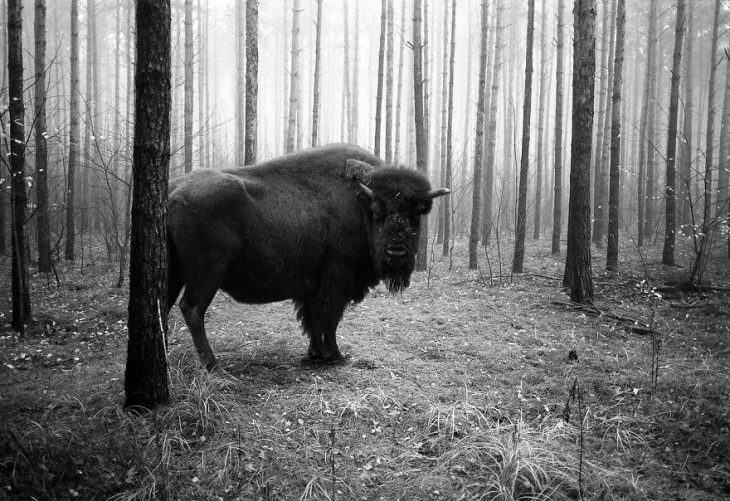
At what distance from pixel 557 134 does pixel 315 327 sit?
39.5 ft

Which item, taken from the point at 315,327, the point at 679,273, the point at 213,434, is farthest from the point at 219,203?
the point at 679,273

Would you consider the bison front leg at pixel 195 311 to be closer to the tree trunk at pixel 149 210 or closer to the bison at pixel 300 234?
the bison at pixel 300 234

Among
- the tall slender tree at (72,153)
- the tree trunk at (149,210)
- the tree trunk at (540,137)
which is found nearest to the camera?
the tree trunk at (149,210)

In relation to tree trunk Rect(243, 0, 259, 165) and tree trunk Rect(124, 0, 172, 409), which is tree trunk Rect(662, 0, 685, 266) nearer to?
tree trunk Rect(243, 0, 259, 165)

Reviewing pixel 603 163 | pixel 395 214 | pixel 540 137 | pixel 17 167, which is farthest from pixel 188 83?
pixel 603 163

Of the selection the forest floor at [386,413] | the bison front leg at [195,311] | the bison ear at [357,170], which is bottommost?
the forest floor at [386,413]

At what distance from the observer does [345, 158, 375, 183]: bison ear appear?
5219mm

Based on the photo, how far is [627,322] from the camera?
22.7 ft

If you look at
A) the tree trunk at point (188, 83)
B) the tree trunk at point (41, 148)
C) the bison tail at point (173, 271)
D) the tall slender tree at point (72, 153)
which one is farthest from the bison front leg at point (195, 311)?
the tree trunk at point (188, 83)

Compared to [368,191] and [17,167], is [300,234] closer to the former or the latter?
[368,191]

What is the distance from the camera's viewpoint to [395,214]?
4.81m

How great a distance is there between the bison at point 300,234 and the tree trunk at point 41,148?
528 centimetres

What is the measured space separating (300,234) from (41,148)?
684cm

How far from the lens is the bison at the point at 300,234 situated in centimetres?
448
